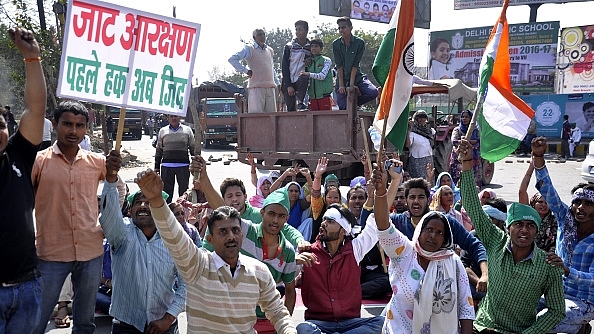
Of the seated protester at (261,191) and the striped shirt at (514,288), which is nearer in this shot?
the striped shirt at (514,288)

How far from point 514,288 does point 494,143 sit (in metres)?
1.34

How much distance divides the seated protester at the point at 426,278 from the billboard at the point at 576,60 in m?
31.1

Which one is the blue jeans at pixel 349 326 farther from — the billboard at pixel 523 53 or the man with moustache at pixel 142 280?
the billboard at pixel 523 53

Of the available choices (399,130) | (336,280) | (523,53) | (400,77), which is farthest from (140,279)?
(523,53)

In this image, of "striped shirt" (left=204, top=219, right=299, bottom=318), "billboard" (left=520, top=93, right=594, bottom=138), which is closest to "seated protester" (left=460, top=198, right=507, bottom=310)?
"striped shirt" (left=204, top=219, right=299, bottom=318)

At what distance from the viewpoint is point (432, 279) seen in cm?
360

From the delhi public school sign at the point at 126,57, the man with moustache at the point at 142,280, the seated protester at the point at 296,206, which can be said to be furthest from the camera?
the seated protester at the point at 296,206

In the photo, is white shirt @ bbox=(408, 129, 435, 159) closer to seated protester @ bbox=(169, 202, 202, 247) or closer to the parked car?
the parked car

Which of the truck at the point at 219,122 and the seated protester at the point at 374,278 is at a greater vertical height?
the truck at the point at 219,122

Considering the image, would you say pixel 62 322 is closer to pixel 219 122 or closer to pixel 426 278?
pixel 426 278

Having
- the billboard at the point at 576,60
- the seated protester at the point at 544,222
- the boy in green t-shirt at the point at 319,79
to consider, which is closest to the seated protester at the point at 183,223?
the seated protester at the point at 544,222

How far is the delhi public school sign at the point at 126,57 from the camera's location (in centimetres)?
337

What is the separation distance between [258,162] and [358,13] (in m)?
20.3

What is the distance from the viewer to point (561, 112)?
2620cm
